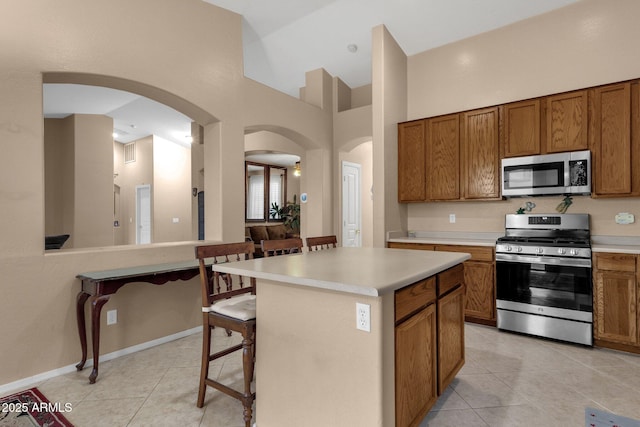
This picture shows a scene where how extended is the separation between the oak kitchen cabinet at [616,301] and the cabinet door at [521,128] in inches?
51.1

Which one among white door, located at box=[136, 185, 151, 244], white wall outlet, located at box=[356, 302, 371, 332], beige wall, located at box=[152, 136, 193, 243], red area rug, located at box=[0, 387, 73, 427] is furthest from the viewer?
white door, located at box=[136, 185, 151, 244]

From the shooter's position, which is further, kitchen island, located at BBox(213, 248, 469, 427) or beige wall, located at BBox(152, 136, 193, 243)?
beige wall, located at BBox(152, 136, 193, 243)

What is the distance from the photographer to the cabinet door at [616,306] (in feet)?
9.60

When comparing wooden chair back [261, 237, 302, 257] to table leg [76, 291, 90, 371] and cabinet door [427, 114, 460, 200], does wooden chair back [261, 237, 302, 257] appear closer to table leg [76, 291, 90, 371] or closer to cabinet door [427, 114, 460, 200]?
table leg [76, 291, 90, 371]

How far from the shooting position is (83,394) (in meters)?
2.38

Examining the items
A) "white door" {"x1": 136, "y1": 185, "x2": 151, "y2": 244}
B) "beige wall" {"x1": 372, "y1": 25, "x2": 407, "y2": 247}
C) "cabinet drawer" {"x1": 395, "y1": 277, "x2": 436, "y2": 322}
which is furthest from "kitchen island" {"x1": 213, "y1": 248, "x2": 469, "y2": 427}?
"white door" {"x1": 136, "y1": 185, "x2": 151, "y2": 244}

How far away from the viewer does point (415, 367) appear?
5.83 feet

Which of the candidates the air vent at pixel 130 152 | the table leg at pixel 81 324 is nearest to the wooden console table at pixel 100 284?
the table leg at pixel 81 324

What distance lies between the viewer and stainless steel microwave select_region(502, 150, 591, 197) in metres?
3.37

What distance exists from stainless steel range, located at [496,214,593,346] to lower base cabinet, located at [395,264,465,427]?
142cm

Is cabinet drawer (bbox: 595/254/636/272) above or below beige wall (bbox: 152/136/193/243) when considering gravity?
below

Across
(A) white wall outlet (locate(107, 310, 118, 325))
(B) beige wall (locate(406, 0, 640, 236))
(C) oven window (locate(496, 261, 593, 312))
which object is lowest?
(A) white wall outlet (locate(107, 310, 118, 325))

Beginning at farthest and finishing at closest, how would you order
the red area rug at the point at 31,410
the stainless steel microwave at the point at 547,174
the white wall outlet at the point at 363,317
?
1. the stainless steel microwave at the point at 547,174
2. the red area rug at the point at 31,410
3. the white wall outlet at the point at 363,317

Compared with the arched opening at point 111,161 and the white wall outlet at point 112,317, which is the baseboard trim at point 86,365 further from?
the arched opening at point 111,161
